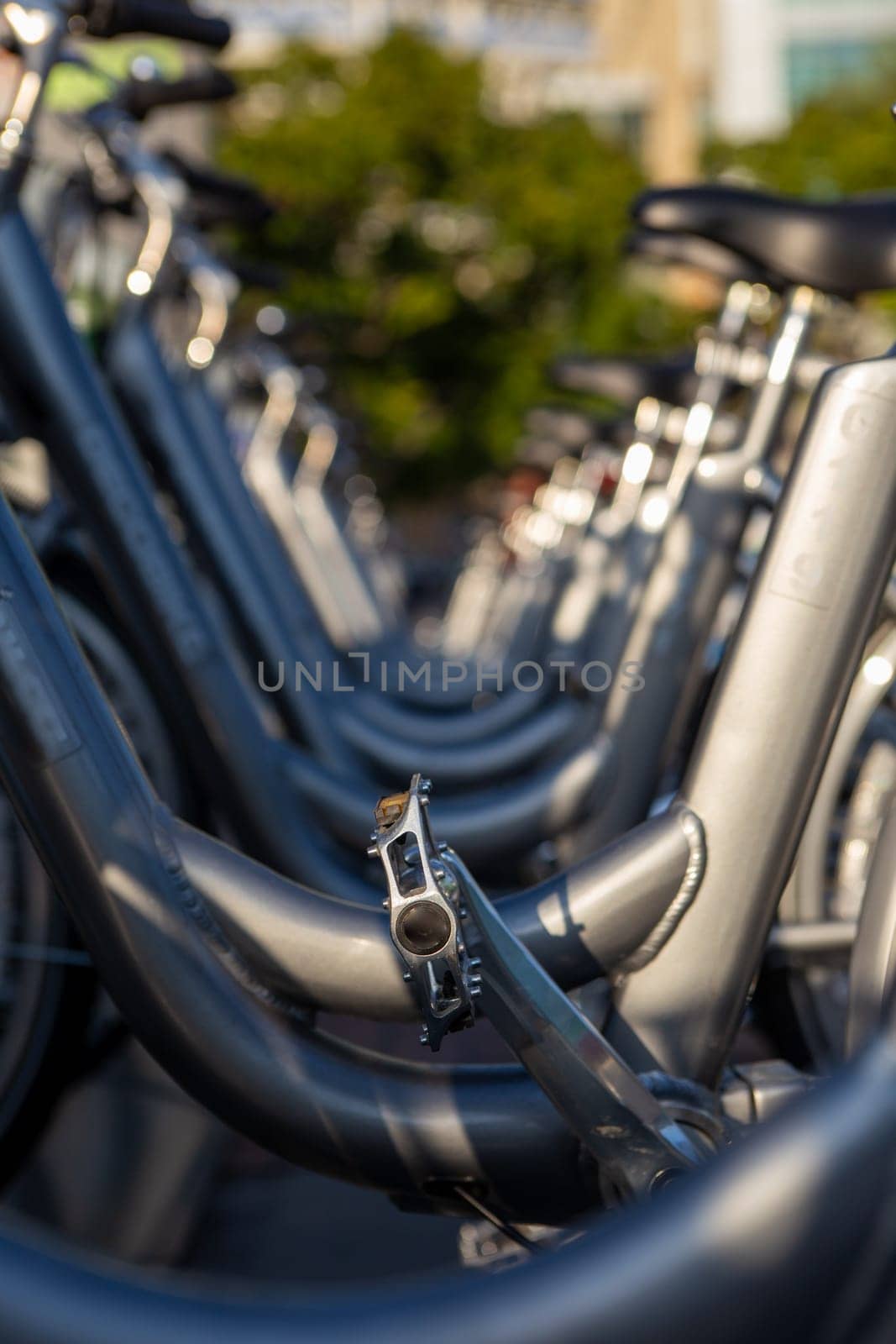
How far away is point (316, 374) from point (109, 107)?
2328 millimetres

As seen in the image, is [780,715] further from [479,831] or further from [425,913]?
[479,831]

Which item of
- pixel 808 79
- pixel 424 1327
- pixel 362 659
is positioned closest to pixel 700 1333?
pixel 424 1327

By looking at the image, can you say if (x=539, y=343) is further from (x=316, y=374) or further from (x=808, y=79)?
(x=808, y=79)

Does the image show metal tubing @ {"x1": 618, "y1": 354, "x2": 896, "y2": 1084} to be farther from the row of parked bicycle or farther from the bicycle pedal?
the bicycle pedal

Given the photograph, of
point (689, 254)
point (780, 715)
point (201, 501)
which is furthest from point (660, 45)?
point (780, 715)

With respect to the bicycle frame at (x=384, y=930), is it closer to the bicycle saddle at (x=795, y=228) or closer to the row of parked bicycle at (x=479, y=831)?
the row of parked bicycle at (x=479, y=831)

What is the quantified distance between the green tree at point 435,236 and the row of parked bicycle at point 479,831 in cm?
789

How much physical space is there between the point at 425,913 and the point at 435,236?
419 inches

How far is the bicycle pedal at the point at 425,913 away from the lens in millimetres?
1038

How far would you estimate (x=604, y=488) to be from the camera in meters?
3.94

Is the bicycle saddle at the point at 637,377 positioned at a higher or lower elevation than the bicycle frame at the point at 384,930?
higher

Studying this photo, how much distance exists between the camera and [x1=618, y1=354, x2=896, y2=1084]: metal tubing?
1171 mm

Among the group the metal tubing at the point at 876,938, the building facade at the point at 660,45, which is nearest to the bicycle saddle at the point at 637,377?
the metal tubing at the point at 876,938

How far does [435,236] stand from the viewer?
11.1 meters
